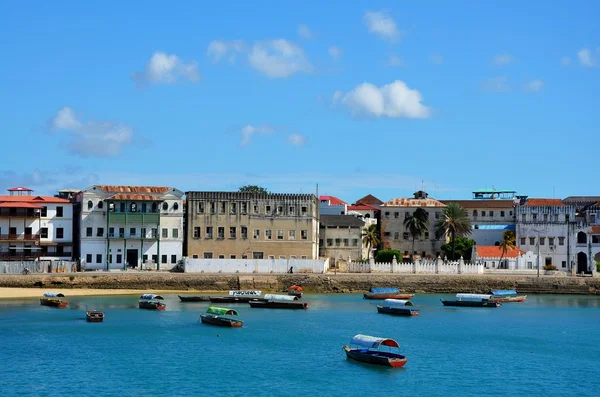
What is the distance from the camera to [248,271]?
102 meters

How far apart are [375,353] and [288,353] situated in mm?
6463

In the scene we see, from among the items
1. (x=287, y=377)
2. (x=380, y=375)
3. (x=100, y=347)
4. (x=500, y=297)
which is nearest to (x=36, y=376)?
(x=100, y=347)

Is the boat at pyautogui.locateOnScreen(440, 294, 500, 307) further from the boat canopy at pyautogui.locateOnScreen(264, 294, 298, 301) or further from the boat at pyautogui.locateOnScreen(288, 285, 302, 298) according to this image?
the boat canopy at pyautogui.locateOnScreen(264, 294, 298, 301)

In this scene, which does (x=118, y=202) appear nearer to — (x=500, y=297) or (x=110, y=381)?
(x=500, y=297)

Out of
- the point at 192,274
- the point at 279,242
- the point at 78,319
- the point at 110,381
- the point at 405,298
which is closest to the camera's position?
the point at 110,381

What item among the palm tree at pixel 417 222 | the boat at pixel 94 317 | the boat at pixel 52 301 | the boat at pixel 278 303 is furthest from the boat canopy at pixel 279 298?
the palm tree at pixel 417 222

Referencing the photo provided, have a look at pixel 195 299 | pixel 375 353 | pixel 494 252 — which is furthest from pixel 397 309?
pixel 494 252

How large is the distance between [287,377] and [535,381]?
48.8ft

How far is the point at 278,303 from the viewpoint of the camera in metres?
83.3

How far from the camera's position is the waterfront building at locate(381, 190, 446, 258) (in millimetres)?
129000

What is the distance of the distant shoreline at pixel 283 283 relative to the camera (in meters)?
94.3

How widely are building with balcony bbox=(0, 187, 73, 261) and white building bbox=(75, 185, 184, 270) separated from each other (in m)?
2.04

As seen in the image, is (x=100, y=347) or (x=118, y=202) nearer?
(x=100, y=347)

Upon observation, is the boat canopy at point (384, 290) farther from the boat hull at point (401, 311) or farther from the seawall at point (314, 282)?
the boat hull at point (401, 311)
